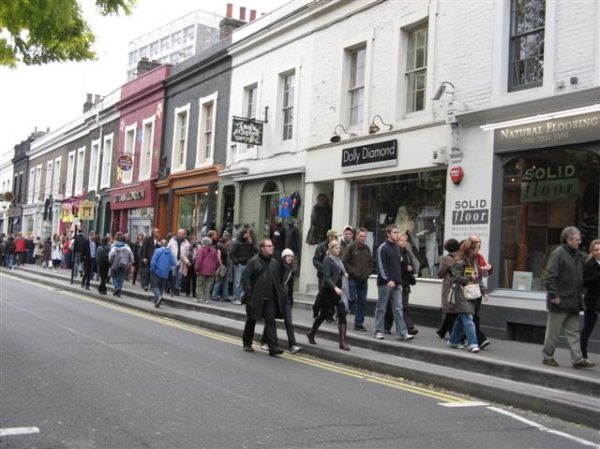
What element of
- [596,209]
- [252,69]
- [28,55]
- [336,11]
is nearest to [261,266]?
[28,55]

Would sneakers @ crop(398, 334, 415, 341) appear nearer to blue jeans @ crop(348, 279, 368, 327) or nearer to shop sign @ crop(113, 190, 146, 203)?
blue jeans @ crop(348, 279, 368, 327)

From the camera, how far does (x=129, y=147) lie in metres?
30.4

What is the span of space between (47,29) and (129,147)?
72.5ft

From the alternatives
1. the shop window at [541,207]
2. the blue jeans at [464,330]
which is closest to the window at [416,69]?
the shop window at [541,207]

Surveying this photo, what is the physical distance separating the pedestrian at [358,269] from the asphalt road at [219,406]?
247 centimetres

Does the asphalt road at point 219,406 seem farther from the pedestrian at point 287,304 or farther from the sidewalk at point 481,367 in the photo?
the pedestrian at point 287,304

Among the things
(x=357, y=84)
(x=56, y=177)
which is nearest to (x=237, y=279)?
(x=357, y=84)

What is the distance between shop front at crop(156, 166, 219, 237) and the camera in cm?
2288

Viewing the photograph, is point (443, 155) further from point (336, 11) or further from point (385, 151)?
point (336, 11)

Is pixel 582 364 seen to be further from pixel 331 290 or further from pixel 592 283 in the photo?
pixel 331 290

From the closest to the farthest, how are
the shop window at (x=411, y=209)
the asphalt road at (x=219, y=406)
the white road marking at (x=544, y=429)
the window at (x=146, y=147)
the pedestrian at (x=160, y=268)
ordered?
the asphalt road at (x=219, y=406)
the white road marking at (x=544, y=429)
the shop window at (x=411, y=209)
the pedestrian at (x=160, y=268)
the window at (x=146, y=147)

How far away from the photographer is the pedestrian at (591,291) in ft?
28.9

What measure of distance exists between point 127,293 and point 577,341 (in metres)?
Result: 14.3

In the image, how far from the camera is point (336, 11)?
17.5m
